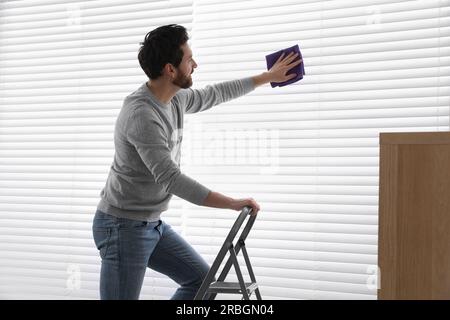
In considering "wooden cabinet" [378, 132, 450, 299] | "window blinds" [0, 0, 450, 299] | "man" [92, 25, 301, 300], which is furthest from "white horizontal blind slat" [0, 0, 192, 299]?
"wooden cabinet" [378, 132, 450, 299]

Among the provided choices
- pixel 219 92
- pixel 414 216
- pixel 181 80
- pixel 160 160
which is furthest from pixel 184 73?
pixel 414 216

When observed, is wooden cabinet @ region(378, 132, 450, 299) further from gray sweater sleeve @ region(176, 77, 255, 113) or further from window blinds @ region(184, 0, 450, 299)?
gray sweater sleeve @ region(176, 77, 255, 113)

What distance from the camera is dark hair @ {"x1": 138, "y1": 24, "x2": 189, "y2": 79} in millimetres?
1920

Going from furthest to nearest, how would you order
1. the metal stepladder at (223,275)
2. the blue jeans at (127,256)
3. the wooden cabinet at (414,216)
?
1. the blue jeans at (127,256)
2. the metal stepladder at (223,275)
3. the wooden cabinet at (414,216)

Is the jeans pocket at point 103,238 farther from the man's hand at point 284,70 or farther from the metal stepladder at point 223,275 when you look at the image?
the man's hand at point 284,70

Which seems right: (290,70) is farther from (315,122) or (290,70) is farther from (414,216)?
(414,216)

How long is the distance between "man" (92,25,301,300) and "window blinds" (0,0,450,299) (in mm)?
383

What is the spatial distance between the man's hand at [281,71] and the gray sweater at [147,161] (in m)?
0.31

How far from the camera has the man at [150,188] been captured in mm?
1812

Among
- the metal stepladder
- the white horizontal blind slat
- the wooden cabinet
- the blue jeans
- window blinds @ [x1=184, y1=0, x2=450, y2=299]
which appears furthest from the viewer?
the white horizontal blind slat

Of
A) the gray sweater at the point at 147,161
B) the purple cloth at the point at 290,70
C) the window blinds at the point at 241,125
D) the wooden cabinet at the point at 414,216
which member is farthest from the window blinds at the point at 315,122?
the wooden cabinet at the point at 414,216

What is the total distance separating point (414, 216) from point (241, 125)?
1083 mm

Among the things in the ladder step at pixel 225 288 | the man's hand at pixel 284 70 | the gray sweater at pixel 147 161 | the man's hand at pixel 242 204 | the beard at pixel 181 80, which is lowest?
the ladder step at pixel 225 288

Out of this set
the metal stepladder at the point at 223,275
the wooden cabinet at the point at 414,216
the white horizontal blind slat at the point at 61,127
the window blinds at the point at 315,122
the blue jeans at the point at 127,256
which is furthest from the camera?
the white horizontal blind slat at the point at 61,127
